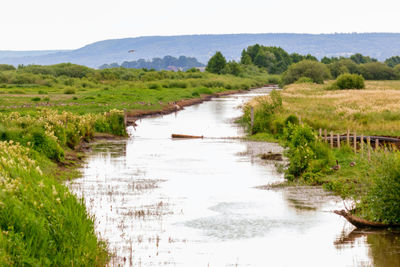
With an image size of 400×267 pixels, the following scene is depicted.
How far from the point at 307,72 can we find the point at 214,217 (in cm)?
11476

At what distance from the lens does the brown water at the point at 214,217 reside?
43.1 feet

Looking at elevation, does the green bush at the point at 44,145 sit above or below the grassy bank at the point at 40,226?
below

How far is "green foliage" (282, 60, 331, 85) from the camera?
127 metres

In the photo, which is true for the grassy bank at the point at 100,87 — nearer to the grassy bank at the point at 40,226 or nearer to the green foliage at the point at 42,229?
the grassy bank at the point at 40,226

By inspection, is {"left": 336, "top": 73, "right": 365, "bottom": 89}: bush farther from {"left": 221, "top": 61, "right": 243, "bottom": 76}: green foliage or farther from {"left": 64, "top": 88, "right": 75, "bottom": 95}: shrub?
{"left": 221, "top": 61, "right": 243, "bottom": 76}: green foliage

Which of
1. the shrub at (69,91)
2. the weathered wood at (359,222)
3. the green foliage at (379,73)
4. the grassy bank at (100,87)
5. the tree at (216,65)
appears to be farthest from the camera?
the tree at (216,65)

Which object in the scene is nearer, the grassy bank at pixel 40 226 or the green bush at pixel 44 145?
the grassy bank at pixel 40 226

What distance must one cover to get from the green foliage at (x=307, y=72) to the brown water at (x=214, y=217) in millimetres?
100777

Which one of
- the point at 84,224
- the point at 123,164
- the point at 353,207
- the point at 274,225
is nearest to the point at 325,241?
the point at 274,225

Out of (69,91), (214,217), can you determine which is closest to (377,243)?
(214,217)

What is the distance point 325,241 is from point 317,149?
8996 mm

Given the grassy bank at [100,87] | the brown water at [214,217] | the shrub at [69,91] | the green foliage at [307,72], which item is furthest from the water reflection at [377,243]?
the green foliage at [307,72]

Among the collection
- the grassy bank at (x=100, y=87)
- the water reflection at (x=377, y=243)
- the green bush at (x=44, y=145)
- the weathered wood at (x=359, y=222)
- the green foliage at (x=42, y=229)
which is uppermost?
the green foliage at (x=42, y=229)

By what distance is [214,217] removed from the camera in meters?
16.6
